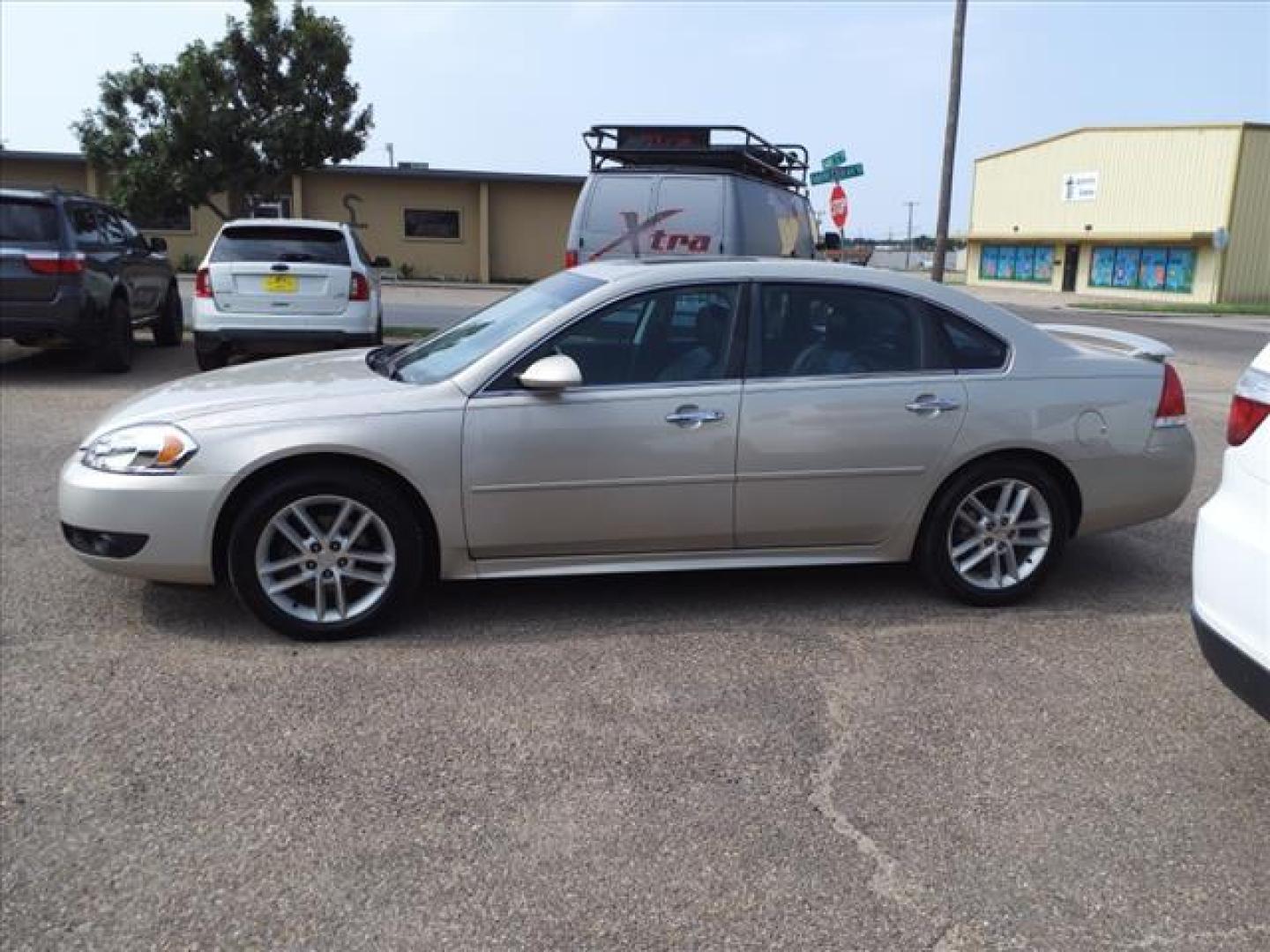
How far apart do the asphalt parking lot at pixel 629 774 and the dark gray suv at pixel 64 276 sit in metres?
5.83

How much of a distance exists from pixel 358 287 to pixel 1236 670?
8.69 meters

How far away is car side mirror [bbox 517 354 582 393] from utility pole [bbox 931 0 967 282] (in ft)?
34.5

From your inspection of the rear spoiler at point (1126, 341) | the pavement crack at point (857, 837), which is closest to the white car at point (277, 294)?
the rear spoiler at point (1126, 341)

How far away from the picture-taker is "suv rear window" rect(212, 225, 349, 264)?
1004 centimetres

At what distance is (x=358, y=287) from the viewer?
1017 centimetres

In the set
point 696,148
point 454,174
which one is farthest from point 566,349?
point 454,174

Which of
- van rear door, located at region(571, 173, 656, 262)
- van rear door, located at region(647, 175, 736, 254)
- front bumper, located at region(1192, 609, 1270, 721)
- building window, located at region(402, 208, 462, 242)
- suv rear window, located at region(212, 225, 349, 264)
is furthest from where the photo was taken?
building window, located at region(402, 208, 462, 242)

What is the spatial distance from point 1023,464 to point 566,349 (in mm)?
2046

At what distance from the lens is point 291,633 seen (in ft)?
13.9

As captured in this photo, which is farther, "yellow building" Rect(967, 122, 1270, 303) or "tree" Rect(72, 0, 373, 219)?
"yellow building" Rect(967, 122, 1270, 303)

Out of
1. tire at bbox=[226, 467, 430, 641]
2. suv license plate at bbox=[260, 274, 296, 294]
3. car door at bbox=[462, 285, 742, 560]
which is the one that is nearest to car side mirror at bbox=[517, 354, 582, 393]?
car door at bbox=[462, 285, 742, 560]

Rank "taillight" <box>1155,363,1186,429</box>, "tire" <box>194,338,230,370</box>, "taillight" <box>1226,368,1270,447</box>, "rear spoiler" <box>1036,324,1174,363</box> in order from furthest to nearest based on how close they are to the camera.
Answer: "tire" <box>194,338,230,370</box>, "rear spoiler" <box>1036,324,1174,363</box>, "taillight" <box>1155,363,1186,429</box>, "taillight" <box>1226,368,1270,447</box>

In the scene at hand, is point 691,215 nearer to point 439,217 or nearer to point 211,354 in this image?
point 211,354

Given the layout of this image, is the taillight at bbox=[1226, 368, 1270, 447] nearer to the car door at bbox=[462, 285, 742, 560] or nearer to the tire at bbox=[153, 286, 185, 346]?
the car door at bbox=[462, 285, 742, 560]
